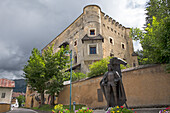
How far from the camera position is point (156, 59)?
966 cm

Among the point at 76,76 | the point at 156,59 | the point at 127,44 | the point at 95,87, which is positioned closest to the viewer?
the point at 156,59

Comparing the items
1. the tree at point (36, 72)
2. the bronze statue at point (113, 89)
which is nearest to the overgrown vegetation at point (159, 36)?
the bronze statue at point (113, 89)

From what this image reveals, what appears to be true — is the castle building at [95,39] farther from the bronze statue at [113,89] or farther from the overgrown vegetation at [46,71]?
the bronze statue at [113,89]

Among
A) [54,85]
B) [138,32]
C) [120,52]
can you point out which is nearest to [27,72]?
[54,85]

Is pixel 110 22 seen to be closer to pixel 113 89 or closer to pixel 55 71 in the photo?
pixel 55 71

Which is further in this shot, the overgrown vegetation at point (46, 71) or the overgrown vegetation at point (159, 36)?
the overgrown vegetation at point (46, 71)

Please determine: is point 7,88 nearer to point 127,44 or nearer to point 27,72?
point 27,72

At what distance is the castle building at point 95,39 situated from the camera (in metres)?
26.7

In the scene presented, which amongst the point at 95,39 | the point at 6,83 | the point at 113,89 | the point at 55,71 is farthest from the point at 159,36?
the point at 6,83

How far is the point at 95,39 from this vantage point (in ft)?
88.9

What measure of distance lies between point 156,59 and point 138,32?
2916 mm

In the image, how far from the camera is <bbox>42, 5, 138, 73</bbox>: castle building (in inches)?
1052

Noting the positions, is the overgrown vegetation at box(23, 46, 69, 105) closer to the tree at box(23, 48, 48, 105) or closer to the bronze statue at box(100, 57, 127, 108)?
the tree at box(23, 48, 48, 105)

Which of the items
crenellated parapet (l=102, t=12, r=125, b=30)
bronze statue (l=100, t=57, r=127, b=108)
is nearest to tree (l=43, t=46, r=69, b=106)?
bronze statue (l=100, t=57, r=127, b=108)
